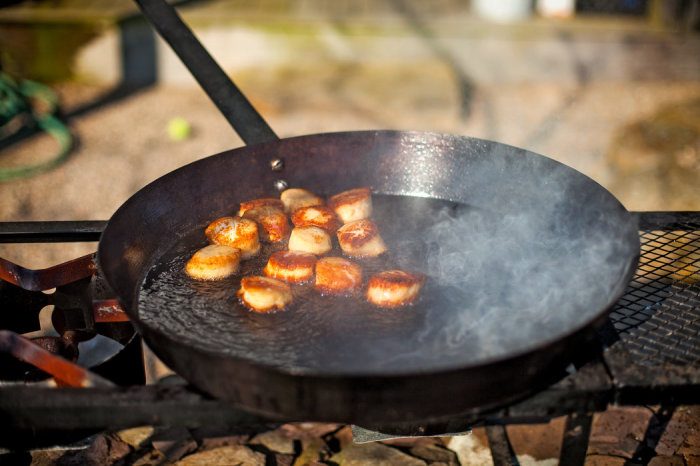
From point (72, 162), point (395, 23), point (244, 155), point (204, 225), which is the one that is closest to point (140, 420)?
point (204, 225)

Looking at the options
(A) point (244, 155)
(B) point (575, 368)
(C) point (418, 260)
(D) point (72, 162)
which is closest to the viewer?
(B) point (575, 368)

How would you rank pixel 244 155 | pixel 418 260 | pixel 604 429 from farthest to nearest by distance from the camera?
pixel 604 429, pixel 244 155, pixel 418 260

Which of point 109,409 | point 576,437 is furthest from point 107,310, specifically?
point 576,437

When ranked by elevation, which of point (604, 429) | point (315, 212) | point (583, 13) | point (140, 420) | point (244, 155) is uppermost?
point (583, 13)

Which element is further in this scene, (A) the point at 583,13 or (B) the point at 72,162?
(A) the point at 583,13

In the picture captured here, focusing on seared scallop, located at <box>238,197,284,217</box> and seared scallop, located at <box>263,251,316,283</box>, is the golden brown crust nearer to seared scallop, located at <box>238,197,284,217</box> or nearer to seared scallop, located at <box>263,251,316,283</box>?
seared scallop, located at <box>238,197,284,217</box>

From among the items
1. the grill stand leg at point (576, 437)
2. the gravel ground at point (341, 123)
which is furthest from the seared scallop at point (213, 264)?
the gravel ground at point (341, 123)

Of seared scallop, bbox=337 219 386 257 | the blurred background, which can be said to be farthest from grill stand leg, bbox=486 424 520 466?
the blurred background

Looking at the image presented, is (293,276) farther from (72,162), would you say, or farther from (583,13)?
(583,13)
